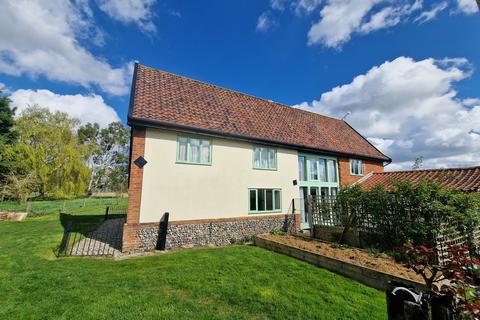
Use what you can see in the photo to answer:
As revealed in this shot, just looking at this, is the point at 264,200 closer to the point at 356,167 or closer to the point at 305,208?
the point at 305,208

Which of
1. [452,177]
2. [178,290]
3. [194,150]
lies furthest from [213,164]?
[452,177]

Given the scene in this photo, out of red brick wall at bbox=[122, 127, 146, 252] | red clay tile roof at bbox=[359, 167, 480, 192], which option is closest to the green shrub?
red clay tile roof at bbox=[359, 167, 480, 192]

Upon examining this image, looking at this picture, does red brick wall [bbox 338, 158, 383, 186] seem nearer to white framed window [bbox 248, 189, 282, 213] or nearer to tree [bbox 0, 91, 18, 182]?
white framed window [bbox 248, 189, 282, 213]

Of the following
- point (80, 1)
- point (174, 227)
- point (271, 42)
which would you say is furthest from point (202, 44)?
point (174, 227)

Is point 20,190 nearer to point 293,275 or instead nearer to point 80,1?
point 80,1

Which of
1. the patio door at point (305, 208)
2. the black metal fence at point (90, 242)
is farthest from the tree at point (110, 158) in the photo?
the patio door at point (305, 208)

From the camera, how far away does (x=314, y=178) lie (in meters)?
15.3

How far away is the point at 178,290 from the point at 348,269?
4.93 metres

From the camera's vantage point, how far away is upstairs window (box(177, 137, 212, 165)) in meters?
10.8

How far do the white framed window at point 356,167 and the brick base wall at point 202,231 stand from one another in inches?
320

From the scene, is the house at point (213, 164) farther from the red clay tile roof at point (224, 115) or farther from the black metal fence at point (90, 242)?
the black metal fence at point (90, 242)

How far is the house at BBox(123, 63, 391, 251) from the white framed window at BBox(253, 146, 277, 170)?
6cm

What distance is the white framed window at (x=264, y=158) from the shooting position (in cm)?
1300

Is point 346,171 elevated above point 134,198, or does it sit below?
above
